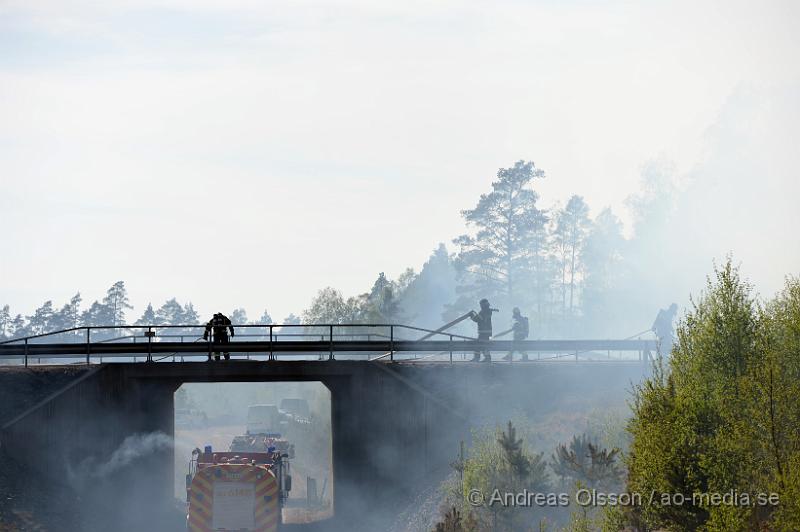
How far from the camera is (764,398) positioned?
20234 mm

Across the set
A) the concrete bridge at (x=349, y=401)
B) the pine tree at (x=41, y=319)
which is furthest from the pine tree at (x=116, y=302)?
the concrete bridge at (x=349, y=401)

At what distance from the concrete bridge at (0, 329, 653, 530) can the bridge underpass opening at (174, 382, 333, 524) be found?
2550 millimetres

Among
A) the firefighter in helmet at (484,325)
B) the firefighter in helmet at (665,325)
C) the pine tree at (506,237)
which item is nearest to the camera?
the firefighter in helmet at (484,325)

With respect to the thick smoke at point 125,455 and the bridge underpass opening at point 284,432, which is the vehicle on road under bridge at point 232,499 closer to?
the bridge underpass opening at point 284,432

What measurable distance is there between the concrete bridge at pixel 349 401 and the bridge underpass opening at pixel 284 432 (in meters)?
2.55

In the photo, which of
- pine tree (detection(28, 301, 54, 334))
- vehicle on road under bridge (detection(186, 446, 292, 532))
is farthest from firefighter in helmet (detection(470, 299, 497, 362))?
pine tree (detection(28, 301, 54, 334))

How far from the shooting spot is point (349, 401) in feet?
117

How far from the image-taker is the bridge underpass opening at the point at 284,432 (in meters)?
48.6

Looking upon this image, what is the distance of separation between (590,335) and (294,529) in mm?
76076

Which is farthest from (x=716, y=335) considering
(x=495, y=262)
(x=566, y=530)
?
(x=495, y=262)

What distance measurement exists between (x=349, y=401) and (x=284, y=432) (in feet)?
141

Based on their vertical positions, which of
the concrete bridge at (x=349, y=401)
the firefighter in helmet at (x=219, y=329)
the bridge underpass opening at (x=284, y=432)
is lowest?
the bridge underpass opening at (x=284, y=432)

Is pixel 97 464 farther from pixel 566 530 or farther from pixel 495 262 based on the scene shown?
pixel 495 262

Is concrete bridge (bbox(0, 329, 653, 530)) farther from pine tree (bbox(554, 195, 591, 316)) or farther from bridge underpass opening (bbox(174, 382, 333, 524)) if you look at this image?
pine tree (bbox(554, 195, 591, 316))
